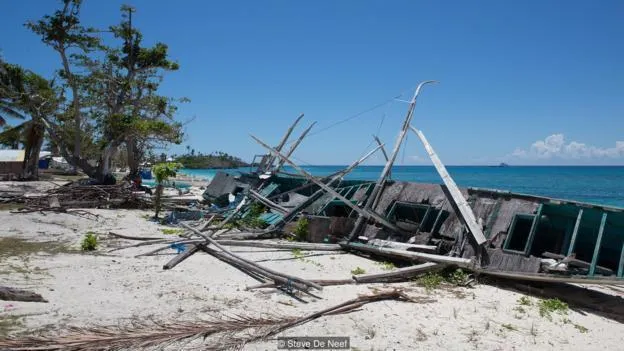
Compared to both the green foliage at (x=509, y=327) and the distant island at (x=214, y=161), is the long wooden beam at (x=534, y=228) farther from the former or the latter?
the distant island at (x=214, y=161)

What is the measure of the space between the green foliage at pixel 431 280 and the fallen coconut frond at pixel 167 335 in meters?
3.15

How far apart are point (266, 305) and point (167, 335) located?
214cm

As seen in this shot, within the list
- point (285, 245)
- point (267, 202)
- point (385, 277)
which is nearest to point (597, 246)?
point (385, 277)

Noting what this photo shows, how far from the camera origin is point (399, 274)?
954cm

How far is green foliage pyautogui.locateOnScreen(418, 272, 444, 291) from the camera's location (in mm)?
9234

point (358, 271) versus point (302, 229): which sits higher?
point (302, 229)

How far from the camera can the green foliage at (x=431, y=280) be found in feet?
30.3

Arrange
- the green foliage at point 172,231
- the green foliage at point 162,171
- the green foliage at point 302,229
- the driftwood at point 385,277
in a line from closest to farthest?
the driftwood at point 385,277
the green foliage at point 302,229
the green foliage at point 172,231
the green foliage at point 162,171

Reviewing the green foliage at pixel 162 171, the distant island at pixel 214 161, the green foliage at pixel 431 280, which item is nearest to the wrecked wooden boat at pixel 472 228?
the green foliage at pixel 431 280

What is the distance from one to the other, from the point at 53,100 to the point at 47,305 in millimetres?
25689

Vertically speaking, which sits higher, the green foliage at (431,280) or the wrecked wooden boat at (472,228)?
the wrecked wooden boat at (472,228)

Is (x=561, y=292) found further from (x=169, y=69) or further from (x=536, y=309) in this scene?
(x=169, y=69)

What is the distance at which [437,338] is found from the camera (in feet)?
21.4

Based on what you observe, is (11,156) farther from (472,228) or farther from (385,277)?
(472,228)
